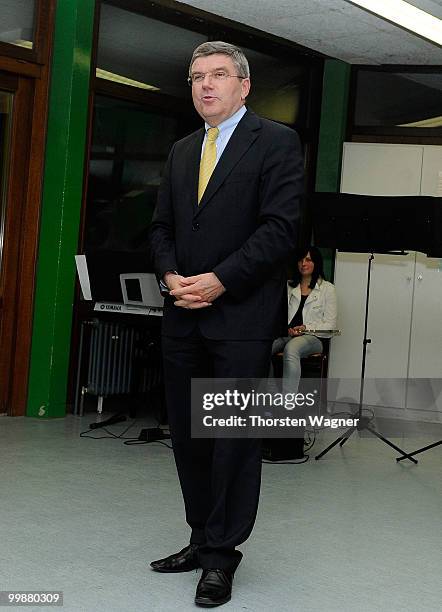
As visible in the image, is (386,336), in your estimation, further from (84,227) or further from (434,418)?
(84,227)

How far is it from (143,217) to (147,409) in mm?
1401

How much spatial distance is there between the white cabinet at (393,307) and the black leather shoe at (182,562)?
185 inches

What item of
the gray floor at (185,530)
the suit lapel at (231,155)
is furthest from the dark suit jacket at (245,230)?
the gray floor at (185,530)

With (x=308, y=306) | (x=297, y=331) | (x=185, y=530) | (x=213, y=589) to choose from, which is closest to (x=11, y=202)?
(x=297, y=331)

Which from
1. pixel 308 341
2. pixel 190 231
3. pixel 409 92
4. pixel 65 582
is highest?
pixel 409 92

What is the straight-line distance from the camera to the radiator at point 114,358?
255 inches

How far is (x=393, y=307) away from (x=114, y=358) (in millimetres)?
2402

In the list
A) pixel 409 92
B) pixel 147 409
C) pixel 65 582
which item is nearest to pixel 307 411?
pixel 147 409

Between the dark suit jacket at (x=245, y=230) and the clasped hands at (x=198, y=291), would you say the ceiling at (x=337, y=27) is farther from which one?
the clasped hands at (x=198, y=291)

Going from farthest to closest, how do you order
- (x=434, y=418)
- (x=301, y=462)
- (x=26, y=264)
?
(x=434, y=418) < (x=26, y=264) < (x=301, y=462)

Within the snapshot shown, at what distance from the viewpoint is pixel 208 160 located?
3100mm

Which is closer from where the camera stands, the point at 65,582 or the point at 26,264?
the point at 65,582

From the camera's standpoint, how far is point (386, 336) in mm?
7707

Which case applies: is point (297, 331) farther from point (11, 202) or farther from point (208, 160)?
point (208, 160)
